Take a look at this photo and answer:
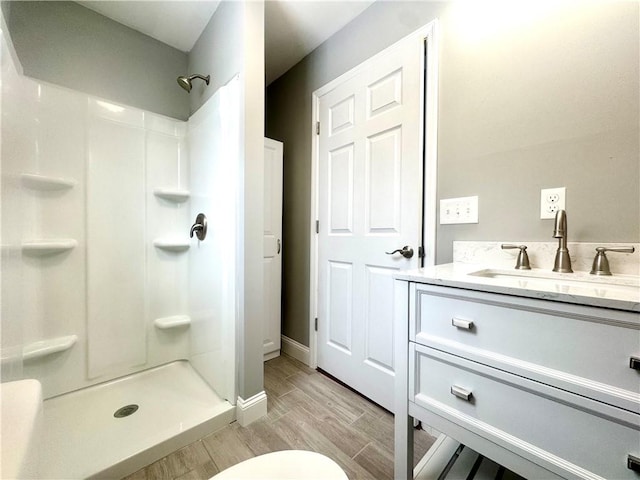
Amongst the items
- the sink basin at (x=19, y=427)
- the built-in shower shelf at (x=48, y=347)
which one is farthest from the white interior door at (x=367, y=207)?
the built-in shower shelf at (x=48, y=347)

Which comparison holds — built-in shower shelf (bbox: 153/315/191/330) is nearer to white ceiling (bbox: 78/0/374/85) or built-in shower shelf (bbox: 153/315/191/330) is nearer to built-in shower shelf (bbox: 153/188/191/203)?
built-in shower shelf (bbox: 153/188/191/203)

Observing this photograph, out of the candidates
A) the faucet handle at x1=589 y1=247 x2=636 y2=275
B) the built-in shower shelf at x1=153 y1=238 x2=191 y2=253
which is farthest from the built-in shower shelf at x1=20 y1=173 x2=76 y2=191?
the faucet handle at x1=589 y1=247 x2=636 y2=275

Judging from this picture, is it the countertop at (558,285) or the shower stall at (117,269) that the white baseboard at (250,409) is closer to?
the shower stall at (117,269)

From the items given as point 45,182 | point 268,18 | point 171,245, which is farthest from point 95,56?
point 171,245

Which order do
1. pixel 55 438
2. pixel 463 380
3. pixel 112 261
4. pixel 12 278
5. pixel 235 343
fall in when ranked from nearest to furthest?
pixel 463 380 < pixel 12 278 < pixel 55 438 < pixel 235 343 < pixel 112 261

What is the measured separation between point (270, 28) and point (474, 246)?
180 cm

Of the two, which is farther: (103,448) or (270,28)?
(270,28)

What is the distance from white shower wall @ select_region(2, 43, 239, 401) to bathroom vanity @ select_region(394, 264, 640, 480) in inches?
36.5

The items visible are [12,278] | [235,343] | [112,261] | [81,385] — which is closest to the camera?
[12,278]

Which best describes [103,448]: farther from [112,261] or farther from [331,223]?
[331,223]

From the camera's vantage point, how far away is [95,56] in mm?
1544

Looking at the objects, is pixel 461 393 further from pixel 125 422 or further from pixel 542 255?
pixel 125 422

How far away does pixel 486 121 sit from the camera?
3.49 ft

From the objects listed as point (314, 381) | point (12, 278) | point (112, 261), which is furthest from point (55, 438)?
point (314, 381)
